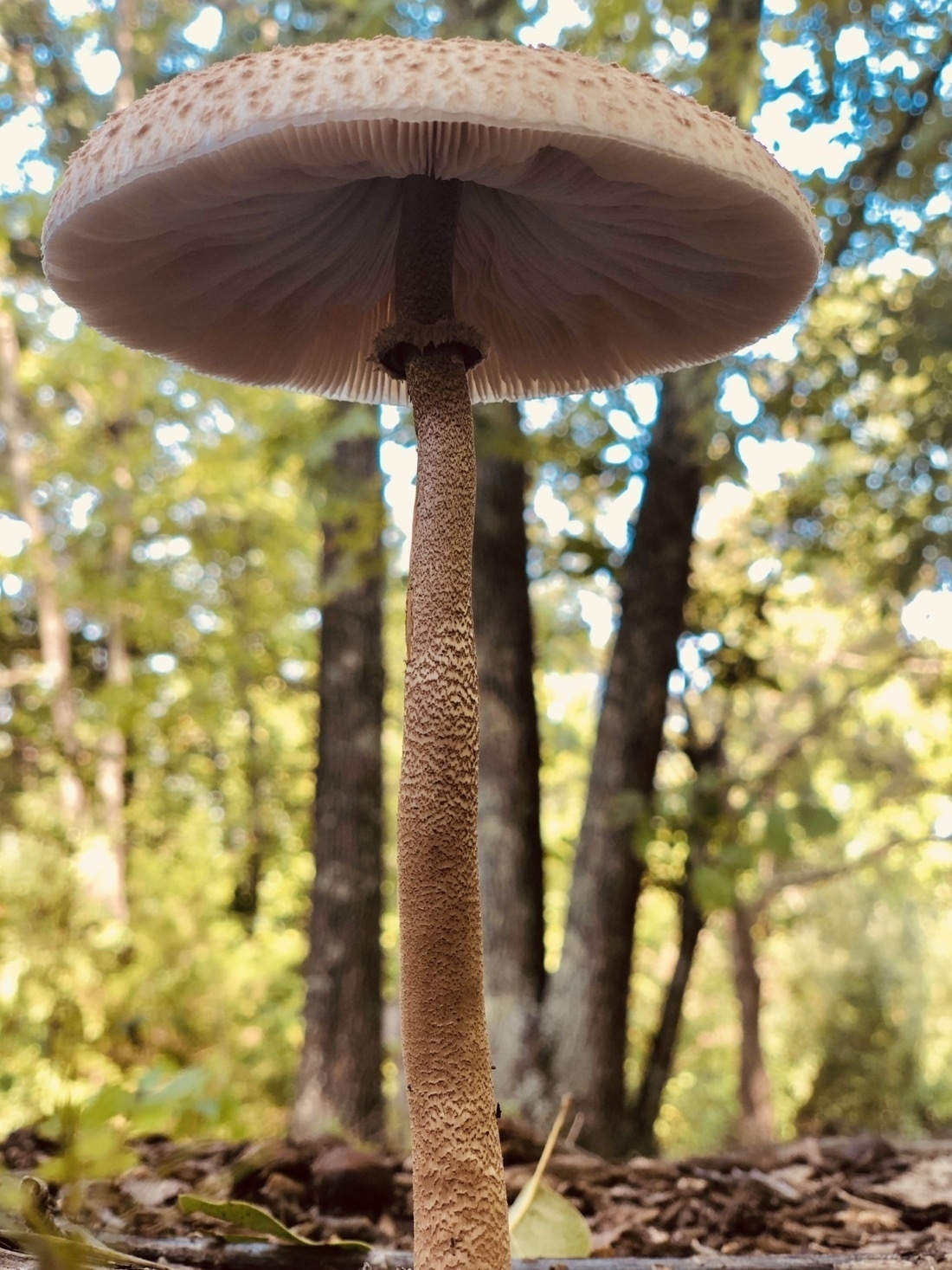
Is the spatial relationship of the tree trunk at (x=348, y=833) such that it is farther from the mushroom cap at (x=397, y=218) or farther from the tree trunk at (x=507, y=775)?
the mushroom cap at (x=397, y=218)

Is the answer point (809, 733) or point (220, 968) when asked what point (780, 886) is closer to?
point (809, 733)

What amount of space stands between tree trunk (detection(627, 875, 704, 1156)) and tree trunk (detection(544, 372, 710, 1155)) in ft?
1.19

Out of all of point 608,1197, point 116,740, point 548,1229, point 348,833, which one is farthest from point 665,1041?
point 116,740

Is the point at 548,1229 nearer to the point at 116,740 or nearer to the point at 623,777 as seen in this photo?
the point at 623,777

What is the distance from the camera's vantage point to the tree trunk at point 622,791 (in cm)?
398

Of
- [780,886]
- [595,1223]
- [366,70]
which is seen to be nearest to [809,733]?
[780,886]

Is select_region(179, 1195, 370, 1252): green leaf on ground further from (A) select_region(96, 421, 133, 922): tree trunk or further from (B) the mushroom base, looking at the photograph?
(A) select_region(96, 421, 133, 922): tree trunk

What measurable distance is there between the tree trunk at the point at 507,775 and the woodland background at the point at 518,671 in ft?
0.06

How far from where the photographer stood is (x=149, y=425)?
1091 cm

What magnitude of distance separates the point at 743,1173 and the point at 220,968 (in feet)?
25.9

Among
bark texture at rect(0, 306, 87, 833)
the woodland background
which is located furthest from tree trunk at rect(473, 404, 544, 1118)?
bark texture at rect(0, 306, 87, 833)

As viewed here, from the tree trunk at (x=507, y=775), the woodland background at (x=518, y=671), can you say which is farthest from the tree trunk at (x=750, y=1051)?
the tree trunk at (x=507, y=775)

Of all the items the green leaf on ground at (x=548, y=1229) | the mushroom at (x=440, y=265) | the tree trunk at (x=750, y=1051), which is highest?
the mushroom at (x=440, y=265)

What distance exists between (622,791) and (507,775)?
0.50 metres
